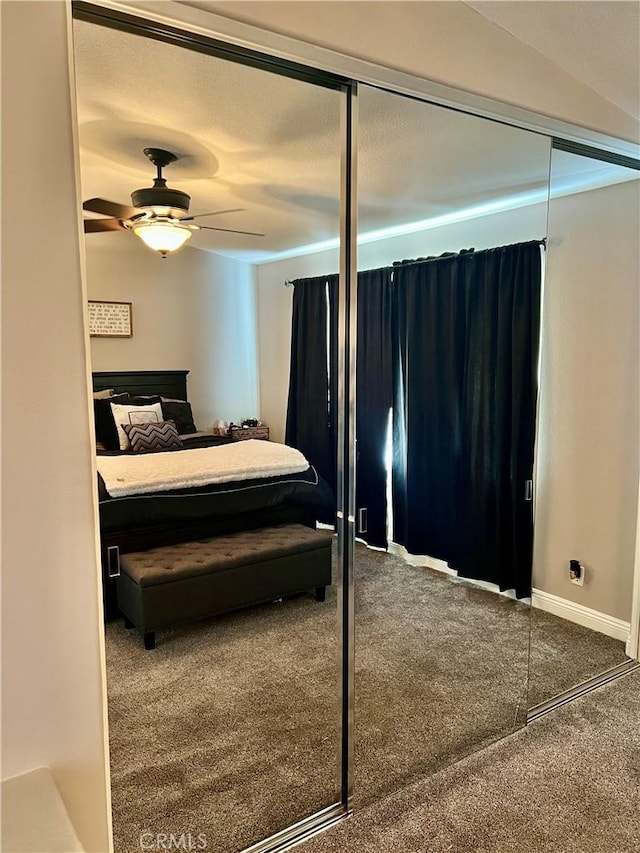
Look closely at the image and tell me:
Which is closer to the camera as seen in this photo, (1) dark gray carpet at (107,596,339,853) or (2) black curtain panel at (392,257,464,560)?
(1) dark gray carpet at (107,596,339,853)

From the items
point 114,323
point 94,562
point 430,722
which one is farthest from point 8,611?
point 430,722

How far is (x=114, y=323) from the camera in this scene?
1691mm

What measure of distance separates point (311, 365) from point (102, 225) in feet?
2.60

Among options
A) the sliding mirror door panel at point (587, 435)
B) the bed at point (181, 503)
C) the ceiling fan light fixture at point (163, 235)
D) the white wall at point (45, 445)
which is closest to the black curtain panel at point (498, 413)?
the sliding mirror door panel at point (587, 435)

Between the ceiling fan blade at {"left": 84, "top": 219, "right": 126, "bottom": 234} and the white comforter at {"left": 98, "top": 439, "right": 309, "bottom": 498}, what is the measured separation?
60 centimetres

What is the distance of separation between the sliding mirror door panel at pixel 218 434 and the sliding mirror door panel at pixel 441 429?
174 millimetres

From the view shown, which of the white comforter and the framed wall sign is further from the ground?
the framed wall sign

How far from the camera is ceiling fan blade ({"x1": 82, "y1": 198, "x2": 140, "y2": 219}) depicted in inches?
63.3

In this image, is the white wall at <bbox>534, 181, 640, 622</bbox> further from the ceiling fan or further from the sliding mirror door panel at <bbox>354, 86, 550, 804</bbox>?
the ceiling fan

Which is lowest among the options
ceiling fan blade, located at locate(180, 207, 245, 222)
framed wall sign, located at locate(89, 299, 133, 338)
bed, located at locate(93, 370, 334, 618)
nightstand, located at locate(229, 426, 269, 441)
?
bed, located at locate(93, 370, 334, 618)

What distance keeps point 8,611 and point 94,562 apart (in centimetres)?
21

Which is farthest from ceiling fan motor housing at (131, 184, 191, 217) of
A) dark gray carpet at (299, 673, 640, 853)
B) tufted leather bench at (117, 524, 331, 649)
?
dark gray carpet at (299, 673, 640, 853)

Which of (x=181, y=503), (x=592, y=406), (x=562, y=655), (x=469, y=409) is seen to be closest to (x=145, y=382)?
(x=181, y=503)

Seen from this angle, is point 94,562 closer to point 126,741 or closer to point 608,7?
point 126,741
